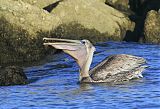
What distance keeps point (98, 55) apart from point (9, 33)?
2540 mm

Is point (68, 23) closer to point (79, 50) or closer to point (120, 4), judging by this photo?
point (120, 4)

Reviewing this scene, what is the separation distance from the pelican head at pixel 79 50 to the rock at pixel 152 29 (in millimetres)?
6462

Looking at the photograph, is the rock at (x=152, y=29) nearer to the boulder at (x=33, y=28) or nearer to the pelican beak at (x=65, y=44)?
the boulder at (x=33, y=28)

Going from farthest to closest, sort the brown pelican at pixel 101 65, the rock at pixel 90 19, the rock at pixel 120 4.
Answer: the rock at pixel 120 4 < the rock at pixel 90 19 < the brown pelican at pixel 101 65

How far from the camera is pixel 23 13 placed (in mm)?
17812

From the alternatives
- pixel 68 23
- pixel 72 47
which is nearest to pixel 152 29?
pixel 68 23

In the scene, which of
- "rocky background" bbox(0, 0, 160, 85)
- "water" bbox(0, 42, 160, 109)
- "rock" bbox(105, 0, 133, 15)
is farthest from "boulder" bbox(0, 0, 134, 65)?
"rock" bbox(105, 0, 133, 15)

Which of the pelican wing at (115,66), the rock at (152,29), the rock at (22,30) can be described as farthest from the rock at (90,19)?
the pelican wing at (115,66)

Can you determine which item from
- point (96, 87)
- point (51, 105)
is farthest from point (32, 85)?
point (51, 105)

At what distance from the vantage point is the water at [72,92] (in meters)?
11.2

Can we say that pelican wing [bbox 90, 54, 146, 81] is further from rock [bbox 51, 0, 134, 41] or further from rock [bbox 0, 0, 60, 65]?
rock [bbox 51, 0, 134, 41]

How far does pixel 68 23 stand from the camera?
1986 cm

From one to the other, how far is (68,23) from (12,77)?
6.45 m

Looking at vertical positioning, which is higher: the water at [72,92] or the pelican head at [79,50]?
the pelican head at [79,50]
